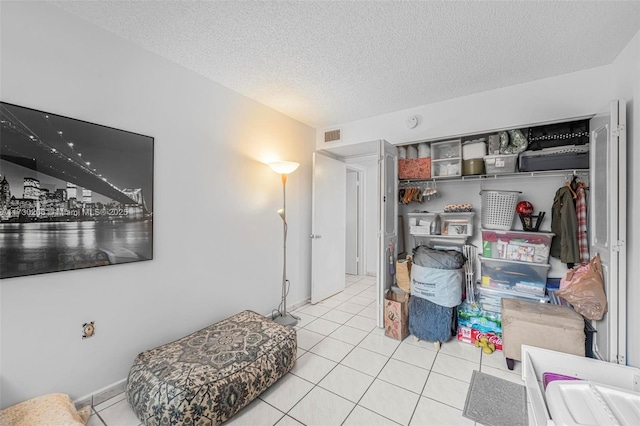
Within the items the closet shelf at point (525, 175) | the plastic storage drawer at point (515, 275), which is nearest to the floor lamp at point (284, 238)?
the closet shelf at point (525, 175)

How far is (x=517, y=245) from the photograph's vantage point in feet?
8.66

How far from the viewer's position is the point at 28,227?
61.1 inches

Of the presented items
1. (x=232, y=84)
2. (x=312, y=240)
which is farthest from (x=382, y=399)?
(x=232, y=84)

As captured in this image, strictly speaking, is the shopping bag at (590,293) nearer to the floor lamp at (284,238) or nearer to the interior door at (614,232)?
the interior door at (614,232)

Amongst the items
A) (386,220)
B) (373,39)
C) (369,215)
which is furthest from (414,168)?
(369,215)

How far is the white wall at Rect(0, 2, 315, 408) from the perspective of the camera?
1563 millimetres

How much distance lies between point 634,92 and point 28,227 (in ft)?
13.7

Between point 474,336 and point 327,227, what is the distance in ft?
7.24

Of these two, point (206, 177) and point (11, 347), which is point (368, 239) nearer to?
point (206, 177)

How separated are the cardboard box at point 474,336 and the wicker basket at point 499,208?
1090 mm

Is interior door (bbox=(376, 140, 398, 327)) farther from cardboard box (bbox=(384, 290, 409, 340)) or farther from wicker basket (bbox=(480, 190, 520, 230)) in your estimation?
wicker basket (bbox=(480, 190, 520, 230))

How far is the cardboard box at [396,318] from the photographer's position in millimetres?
2750

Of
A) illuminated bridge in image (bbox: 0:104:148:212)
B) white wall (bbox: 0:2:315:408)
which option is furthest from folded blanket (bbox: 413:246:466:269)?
illuminated bridge in image (bbox: 0:104:148:212)

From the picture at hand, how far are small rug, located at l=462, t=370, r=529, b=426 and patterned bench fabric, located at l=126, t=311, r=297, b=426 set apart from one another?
1391 millimetres
